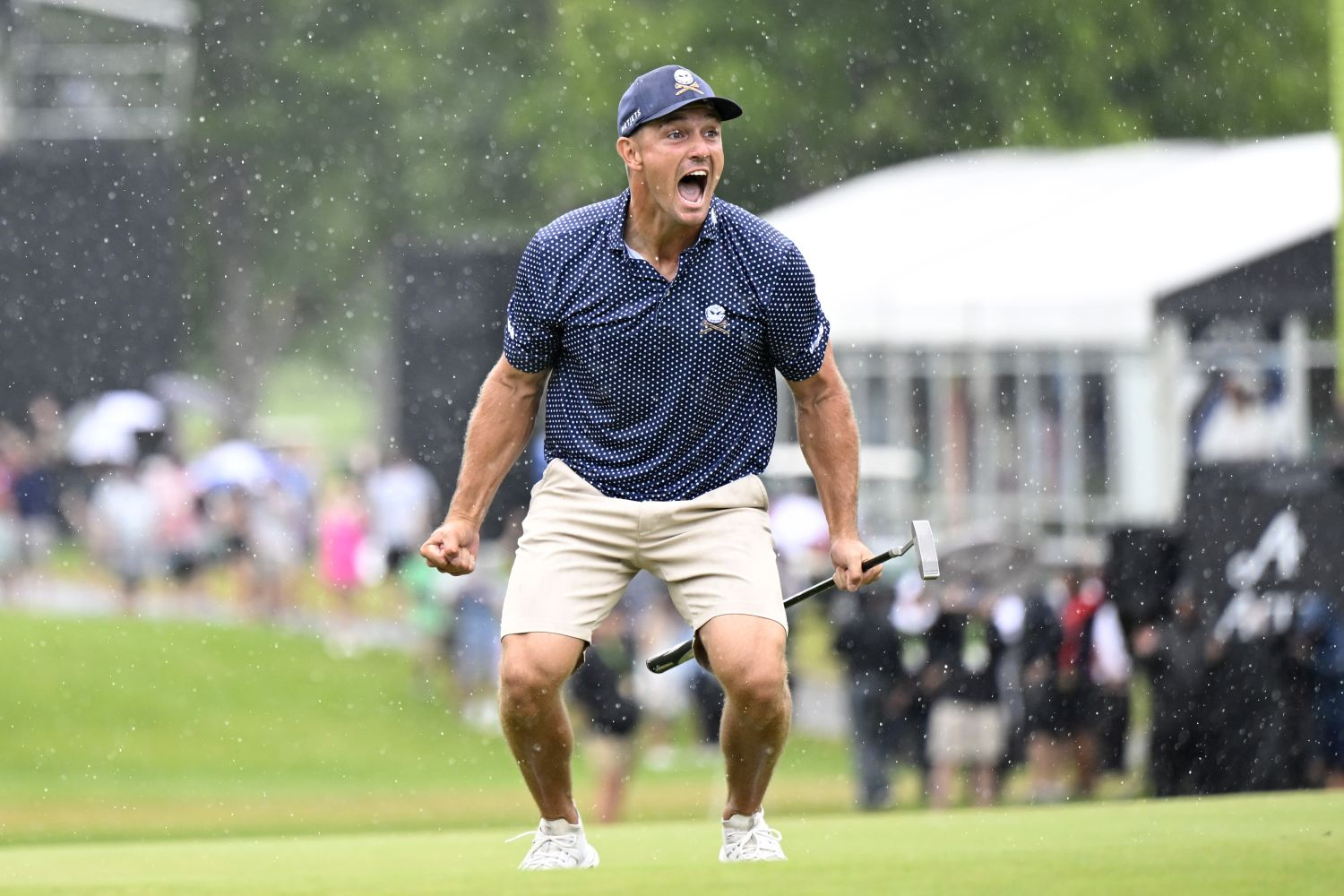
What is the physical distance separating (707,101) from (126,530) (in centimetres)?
1353

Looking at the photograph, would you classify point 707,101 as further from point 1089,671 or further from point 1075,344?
point 1075,344

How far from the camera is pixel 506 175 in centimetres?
2562

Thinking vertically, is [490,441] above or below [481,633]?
above

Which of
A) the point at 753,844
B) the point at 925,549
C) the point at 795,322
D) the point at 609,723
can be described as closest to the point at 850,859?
the point at 753,844

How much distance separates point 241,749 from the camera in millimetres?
16062

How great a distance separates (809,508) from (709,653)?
9.43m

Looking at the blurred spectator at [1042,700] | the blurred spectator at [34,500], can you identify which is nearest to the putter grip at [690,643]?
the blurred spectator at [1042,700]

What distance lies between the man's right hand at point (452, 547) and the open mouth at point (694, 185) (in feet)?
3.01

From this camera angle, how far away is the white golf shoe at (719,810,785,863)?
565cm

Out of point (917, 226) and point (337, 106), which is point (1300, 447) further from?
point (337, 106)

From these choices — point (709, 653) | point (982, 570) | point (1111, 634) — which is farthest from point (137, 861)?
point (982, 570)

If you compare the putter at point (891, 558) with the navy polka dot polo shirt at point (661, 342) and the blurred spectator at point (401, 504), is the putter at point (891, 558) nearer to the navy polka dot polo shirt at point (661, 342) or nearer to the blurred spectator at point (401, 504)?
the navy polka dot polo shirt at point (661, 342)

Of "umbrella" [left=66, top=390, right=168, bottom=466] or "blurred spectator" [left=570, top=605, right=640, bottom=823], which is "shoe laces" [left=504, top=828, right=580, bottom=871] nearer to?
"blurred spectator" [left=570, top=605, right=640, bottom=823]

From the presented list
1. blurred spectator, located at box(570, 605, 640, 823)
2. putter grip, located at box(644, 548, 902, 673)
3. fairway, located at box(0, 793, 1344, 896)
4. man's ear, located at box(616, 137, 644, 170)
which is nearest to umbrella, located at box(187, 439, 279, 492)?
blurred spectator, located at box(570, 605, 640, 823)
